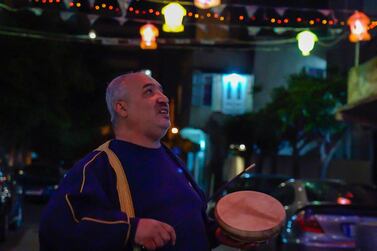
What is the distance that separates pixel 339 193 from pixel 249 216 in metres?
7.48

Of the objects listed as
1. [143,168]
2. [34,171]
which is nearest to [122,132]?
[143,168]

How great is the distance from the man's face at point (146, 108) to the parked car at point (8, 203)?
8747 mm

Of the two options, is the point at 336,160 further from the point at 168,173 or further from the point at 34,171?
the point at 168,173

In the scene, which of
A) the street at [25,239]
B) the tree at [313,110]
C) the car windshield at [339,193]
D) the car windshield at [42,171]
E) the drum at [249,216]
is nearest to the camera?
the drum at [249,216]

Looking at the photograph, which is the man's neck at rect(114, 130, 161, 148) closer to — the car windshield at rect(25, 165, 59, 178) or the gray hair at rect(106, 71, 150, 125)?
the gray hair at rect(106, 71, 150, 125)

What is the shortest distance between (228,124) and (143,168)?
27883 mm

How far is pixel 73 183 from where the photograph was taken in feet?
8.84

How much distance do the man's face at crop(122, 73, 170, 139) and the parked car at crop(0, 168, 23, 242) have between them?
28.7 ft

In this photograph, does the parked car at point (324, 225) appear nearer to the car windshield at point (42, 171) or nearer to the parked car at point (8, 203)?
the parked car at point (8, 203)

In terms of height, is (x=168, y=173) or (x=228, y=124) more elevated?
(x=168, y=173)

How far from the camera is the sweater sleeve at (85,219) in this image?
2.57 metres

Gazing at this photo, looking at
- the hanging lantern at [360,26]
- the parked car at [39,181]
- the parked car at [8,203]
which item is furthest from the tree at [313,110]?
the parked car at [8,203]

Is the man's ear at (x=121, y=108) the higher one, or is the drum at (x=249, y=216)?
the man's ear at (x=121, y=108)

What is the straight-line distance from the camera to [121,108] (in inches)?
119
